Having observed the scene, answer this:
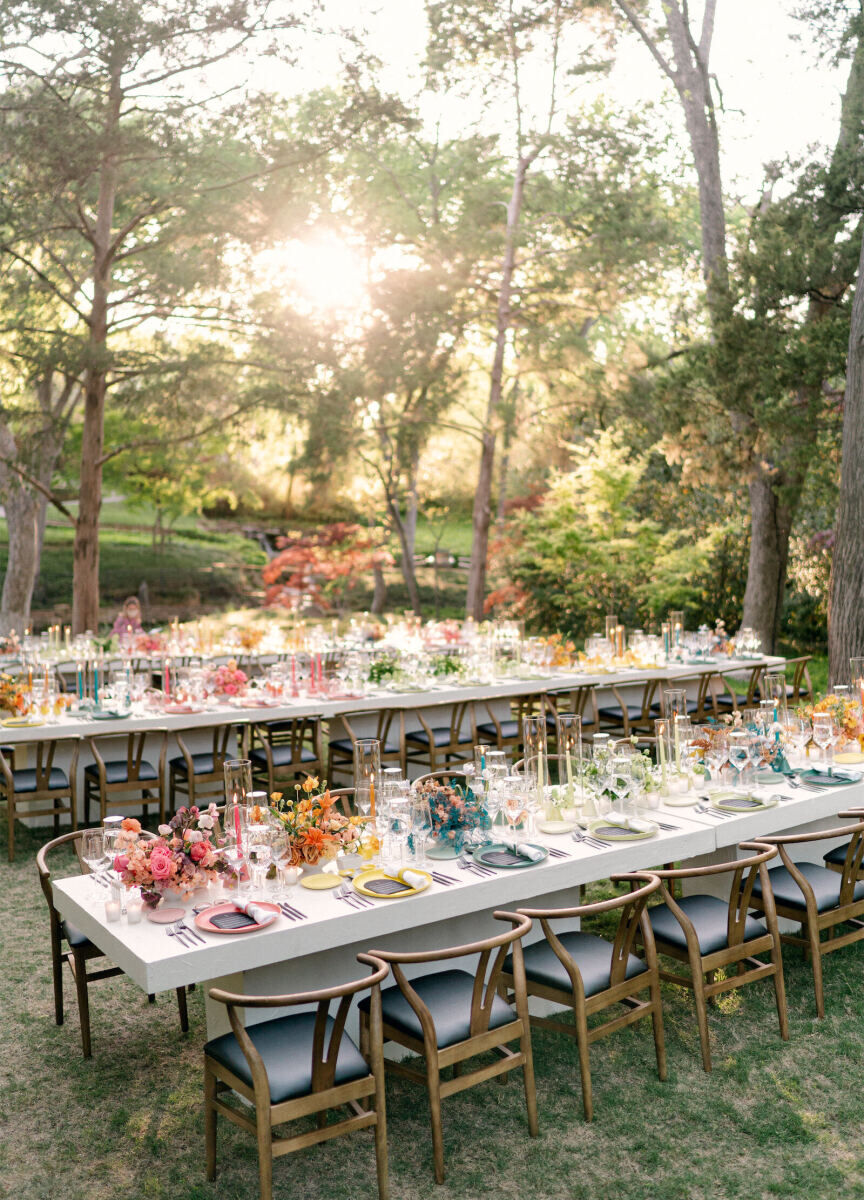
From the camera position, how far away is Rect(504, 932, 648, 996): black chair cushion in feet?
12.5

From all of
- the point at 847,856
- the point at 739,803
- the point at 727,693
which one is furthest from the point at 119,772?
the point at 727,693

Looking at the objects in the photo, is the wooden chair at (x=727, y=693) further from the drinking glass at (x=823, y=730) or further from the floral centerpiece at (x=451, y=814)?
the floral centerpiece at (x=451, y=814)

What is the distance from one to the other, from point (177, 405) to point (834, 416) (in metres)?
7.50

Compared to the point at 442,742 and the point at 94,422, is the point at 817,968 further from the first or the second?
the point at 94,422

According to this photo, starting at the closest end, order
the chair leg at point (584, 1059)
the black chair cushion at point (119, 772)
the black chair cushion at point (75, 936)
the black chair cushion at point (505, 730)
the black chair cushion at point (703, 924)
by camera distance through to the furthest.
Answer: the chair leg at point (584, 1059)
the black chair cushion at point (703, 924)
the black chair cushion at point (75, 936)
the black chair cushion at point (119, 772)
the black chair cushion at point (505, 730)

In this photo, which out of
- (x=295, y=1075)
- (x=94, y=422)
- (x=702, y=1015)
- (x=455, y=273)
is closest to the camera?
(x=295, y=1075)

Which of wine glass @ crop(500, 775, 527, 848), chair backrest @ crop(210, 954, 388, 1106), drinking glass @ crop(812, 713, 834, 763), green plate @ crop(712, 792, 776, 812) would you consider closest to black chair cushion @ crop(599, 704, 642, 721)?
drinking glass @ crop(812, 713, 834, 763)

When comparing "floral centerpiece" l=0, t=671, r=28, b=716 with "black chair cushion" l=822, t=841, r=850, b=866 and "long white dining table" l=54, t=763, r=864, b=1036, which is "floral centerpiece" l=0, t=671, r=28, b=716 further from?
"black chair cushion" l=822, t=841, r=850, b=866

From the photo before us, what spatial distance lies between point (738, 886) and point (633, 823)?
1.62 feet

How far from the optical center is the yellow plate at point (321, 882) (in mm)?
3914

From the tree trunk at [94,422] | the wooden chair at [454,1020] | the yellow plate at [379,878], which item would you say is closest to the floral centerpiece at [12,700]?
the yellow plate at [379,878]

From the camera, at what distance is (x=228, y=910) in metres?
3.67

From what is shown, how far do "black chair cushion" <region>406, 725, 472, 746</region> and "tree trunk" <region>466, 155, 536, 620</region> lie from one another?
824 cm

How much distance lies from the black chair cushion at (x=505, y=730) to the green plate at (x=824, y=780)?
362 cm
